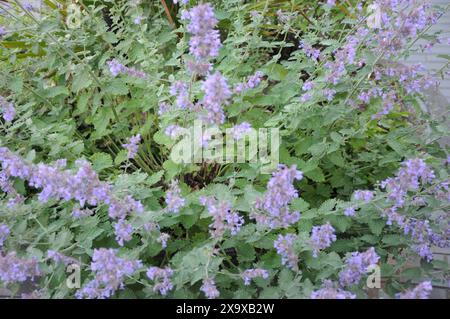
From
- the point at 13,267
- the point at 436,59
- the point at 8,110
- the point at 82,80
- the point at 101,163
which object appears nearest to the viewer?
the point at 13,267

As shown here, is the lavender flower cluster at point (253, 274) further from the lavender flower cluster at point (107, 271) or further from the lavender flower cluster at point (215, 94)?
the lavender flower cluster at point (215, 94)

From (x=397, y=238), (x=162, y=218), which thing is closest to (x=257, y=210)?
(x=162, y=218)

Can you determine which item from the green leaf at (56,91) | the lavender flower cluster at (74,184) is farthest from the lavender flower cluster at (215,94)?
the green leaf at (56,91)

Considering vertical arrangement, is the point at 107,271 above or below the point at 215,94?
below

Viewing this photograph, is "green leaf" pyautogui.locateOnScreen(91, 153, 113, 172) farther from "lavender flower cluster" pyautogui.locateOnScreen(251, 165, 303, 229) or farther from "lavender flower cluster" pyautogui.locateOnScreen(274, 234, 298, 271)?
"lavender flower cluster" pyautogui.locateOnScreen(274, 234, 298, 271)

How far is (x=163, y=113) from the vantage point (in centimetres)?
221

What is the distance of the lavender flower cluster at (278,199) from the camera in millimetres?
1620

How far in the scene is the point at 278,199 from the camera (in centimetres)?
166

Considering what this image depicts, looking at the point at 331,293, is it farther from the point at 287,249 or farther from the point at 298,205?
the point at 298,205

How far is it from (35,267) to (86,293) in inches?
8.3

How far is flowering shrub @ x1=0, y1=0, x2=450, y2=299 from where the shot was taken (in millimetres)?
1736

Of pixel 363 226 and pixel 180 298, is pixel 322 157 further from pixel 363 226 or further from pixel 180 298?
pixel 180 298

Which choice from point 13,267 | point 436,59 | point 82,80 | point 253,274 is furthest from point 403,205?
point 436,59

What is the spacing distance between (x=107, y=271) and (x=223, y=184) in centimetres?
74
